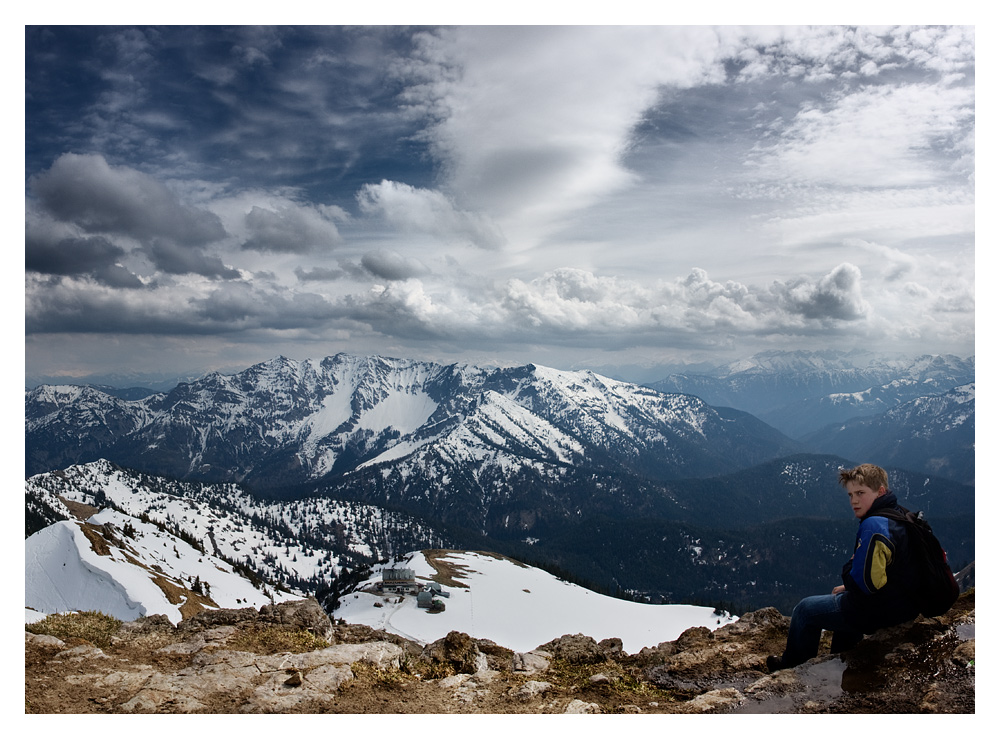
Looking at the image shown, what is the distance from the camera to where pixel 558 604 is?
260 ft

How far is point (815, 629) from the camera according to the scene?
599 centimetres

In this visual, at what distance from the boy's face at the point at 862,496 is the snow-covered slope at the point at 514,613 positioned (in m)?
46.3

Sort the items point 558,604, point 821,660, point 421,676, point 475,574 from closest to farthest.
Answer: point 821,660, point 421,676, point 558,604, point 475,574

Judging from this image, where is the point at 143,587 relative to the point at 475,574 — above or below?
above

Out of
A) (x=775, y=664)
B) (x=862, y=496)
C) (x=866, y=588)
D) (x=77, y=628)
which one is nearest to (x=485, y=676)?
(x=775, y=664)

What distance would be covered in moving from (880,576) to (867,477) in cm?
102

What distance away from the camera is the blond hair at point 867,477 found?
5.64m

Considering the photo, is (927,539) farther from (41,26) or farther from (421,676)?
(41,26)

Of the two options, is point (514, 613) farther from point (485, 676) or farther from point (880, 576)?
point (880, 576)

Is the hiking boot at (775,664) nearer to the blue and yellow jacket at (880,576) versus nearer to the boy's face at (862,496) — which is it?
the blue and yellow jacket at (880,576)

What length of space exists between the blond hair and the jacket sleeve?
14.4 inches
